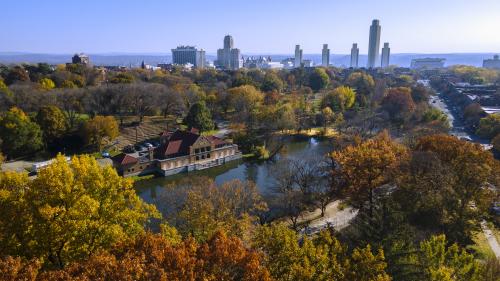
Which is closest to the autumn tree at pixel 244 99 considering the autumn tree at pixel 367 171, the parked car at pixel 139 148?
the parked car at pixel 139 148

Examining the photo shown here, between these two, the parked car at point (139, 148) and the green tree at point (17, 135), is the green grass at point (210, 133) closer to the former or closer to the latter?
the parked car at point (139, 148)

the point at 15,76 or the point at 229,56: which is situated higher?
the point at 229,56

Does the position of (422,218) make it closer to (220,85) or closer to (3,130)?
(3,130)

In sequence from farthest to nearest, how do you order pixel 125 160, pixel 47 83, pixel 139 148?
pixel 47 83
pixel 139 148
pixel 125 160

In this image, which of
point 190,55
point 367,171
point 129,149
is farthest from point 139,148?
point 190,55

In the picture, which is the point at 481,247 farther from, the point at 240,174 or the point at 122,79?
the point at 122,79

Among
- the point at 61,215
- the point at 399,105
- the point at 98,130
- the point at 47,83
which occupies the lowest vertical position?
the point at 98,130
